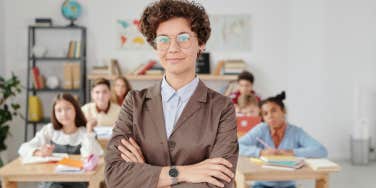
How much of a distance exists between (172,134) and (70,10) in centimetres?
A: 536

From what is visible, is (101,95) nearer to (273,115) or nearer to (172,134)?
(273,115)

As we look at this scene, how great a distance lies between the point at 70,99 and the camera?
3783 millimetres

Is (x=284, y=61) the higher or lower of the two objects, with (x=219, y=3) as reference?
lower

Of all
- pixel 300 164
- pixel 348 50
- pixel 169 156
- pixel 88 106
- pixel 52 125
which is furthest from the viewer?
pixel 348 50

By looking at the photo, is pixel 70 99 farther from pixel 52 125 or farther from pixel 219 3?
pixel 219 3

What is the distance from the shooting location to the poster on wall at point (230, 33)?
6.88 metres

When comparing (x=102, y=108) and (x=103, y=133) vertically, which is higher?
(x=102, y=108)

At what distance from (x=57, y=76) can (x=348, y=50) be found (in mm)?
3948

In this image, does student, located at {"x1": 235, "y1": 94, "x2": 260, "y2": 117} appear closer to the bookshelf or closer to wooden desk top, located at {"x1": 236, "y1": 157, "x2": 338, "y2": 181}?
the bookshelf

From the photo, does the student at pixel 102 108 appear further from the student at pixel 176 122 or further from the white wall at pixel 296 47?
the student at pixel 176 122

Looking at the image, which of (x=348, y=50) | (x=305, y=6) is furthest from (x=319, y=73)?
(x=305, y=6)

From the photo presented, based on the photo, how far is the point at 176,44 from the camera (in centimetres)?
163

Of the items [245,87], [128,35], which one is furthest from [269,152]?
[128,35]

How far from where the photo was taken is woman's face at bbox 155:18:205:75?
5.36 ft
